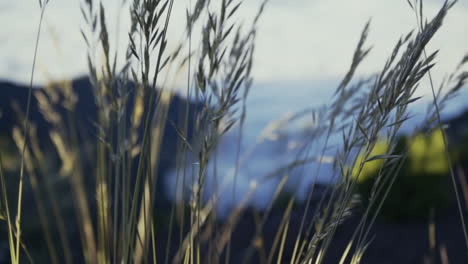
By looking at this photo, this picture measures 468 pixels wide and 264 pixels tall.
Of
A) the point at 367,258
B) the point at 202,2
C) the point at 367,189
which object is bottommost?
the point at 367,258

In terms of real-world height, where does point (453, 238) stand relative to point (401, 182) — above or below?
below

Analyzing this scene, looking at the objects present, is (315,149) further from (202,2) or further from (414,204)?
(414,204)

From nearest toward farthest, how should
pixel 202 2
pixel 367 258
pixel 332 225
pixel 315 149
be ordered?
1. pixel 332 225
2. pixel 202 2
3. pixel 315 149
4. pixel 367 258

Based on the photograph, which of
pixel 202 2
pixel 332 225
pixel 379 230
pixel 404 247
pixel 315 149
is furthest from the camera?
pixel 379 230

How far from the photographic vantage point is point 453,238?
4.17 metres

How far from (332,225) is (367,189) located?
13.8 ft

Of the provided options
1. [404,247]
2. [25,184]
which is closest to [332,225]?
[404,247]

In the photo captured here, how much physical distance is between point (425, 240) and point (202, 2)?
151 inches

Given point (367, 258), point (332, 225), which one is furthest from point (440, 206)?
point (332, 225)

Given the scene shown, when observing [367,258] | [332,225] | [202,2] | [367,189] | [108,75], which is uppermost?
[202,2]

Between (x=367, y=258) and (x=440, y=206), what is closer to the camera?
(x=367, y=258)

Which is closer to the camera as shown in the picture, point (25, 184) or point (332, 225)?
point (332, 225)

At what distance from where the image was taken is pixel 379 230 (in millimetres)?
4699

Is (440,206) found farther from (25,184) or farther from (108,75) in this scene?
(108,75)
